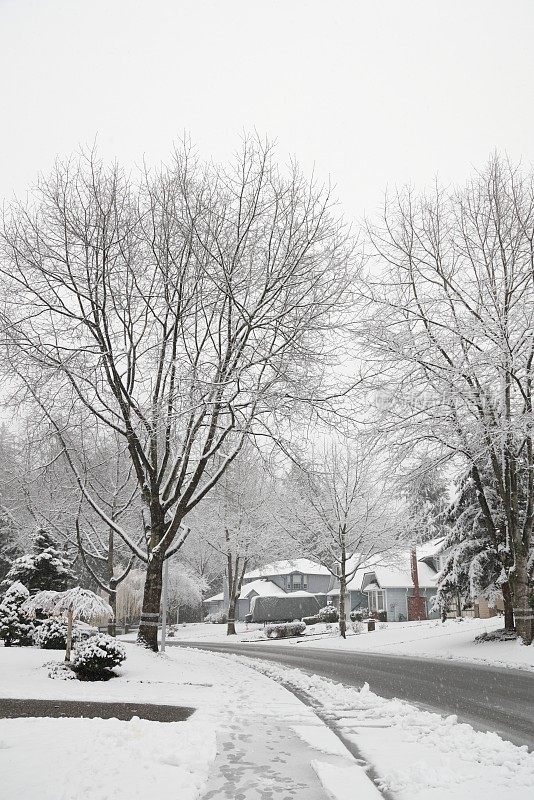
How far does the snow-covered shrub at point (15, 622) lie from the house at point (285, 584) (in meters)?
35.0

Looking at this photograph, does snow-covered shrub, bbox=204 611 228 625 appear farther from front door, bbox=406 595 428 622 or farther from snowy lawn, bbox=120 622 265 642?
front door, bbox=406 595 428 622

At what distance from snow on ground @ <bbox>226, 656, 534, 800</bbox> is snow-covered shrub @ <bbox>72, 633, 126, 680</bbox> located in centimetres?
496

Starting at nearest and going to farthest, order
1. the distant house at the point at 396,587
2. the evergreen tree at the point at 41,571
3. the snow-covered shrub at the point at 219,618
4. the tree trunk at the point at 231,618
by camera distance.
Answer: the evergreen tree at the point at 41,571 < the tree trunk at the point at 231,618 < the distant house at the point at 396,587 < the snow-covered shrub at the point at 219,618

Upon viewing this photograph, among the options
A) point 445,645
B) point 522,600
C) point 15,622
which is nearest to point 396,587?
point 445,645

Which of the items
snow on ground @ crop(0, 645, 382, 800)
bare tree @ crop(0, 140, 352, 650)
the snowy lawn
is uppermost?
bare tree @ crop(0, 140, 352, 650)

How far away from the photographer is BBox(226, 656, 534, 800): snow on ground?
197 inches

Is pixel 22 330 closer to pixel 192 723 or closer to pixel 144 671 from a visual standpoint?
pixel 144 671

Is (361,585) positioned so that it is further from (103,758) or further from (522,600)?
(103,758)

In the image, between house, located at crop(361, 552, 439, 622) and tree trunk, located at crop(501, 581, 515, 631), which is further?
house, located at crop(361, 552, 439, 622)

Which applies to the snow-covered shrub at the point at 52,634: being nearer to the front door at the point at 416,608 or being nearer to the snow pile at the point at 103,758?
the snow pile at the point at 103,758

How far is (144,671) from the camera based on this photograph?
13523 millimetres

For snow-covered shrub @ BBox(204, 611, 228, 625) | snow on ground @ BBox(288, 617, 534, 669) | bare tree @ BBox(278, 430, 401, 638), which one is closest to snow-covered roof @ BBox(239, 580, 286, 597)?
snow-covered shrub @ BBox(204, 611, 228, 625)

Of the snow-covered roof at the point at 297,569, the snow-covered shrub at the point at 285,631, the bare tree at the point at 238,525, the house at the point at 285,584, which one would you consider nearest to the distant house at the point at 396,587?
the house at the point at 285,584

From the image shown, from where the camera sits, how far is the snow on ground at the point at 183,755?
197 inches
